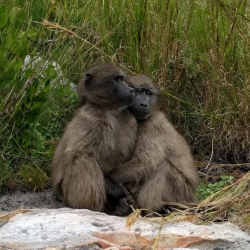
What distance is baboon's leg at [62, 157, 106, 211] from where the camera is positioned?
169 inches

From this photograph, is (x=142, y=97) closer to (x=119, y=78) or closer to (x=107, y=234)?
(x=119, y=78)

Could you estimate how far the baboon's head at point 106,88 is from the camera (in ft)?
15.2

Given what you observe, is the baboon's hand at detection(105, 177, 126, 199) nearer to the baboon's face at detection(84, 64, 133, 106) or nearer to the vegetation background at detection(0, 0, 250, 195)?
the baboon's face at detection(84, 64, 133, 106)

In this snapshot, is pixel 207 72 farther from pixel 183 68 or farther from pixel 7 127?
pixel 7 127

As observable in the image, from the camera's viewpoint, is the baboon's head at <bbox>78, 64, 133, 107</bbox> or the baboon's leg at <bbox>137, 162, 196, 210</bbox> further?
the baboon's head at <bbox>78, 64, 133, 107</bbox>

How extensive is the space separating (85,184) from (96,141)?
311mm

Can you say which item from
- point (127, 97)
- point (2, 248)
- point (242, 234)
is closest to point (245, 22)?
point (127, 97)

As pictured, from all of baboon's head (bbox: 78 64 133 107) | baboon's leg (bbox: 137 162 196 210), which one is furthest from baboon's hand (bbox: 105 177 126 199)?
baboon's head (bbox: 78 64 133 107)

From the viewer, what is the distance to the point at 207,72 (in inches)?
221

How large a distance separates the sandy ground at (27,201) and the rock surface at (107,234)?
104 cm

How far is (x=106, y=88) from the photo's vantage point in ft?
15.4

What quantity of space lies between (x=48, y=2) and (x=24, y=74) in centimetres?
118

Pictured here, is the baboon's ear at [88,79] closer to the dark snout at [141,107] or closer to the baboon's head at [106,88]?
the baboon's head at [106,88]

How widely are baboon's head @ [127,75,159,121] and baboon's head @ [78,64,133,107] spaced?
54 mm
